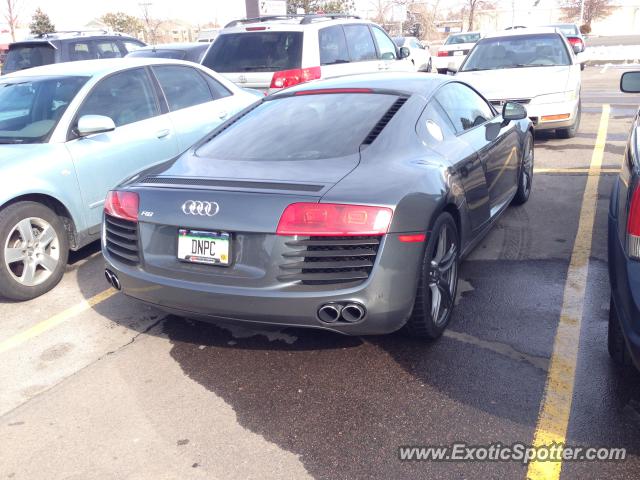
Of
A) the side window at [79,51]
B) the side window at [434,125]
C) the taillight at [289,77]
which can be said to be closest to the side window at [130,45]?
the side window at [79,51]

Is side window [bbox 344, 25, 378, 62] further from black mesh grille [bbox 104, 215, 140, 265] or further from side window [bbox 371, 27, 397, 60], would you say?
black mesh grille [bbox 104, 215, 140, 265]

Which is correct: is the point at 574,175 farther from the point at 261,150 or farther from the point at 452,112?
the point at 261,150

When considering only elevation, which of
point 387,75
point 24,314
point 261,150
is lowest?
point 24,314

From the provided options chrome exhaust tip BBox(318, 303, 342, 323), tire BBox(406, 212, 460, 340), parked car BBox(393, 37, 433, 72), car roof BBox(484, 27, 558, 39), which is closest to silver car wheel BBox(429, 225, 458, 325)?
tire BBox(406, 212, 460, 340)

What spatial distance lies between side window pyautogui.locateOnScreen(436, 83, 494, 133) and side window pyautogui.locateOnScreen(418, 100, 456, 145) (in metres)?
0.11

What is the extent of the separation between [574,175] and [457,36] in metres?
23.0

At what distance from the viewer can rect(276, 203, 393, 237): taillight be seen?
306 centimetres

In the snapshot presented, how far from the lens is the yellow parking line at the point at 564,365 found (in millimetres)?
2805

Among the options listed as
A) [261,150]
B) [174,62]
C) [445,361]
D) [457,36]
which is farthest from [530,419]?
[457,36]

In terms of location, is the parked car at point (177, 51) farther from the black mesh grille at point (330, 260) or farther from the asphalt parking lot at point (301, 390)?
the black mesh grille at point (330, 260)

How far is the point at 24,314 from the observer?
4512 millimetres

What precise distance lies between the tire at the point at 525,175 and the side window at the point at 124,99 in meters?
3.54

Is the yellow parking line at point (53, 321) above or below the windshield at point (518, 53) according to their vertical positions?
below

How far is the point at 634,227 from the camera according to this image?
2.61 metres
